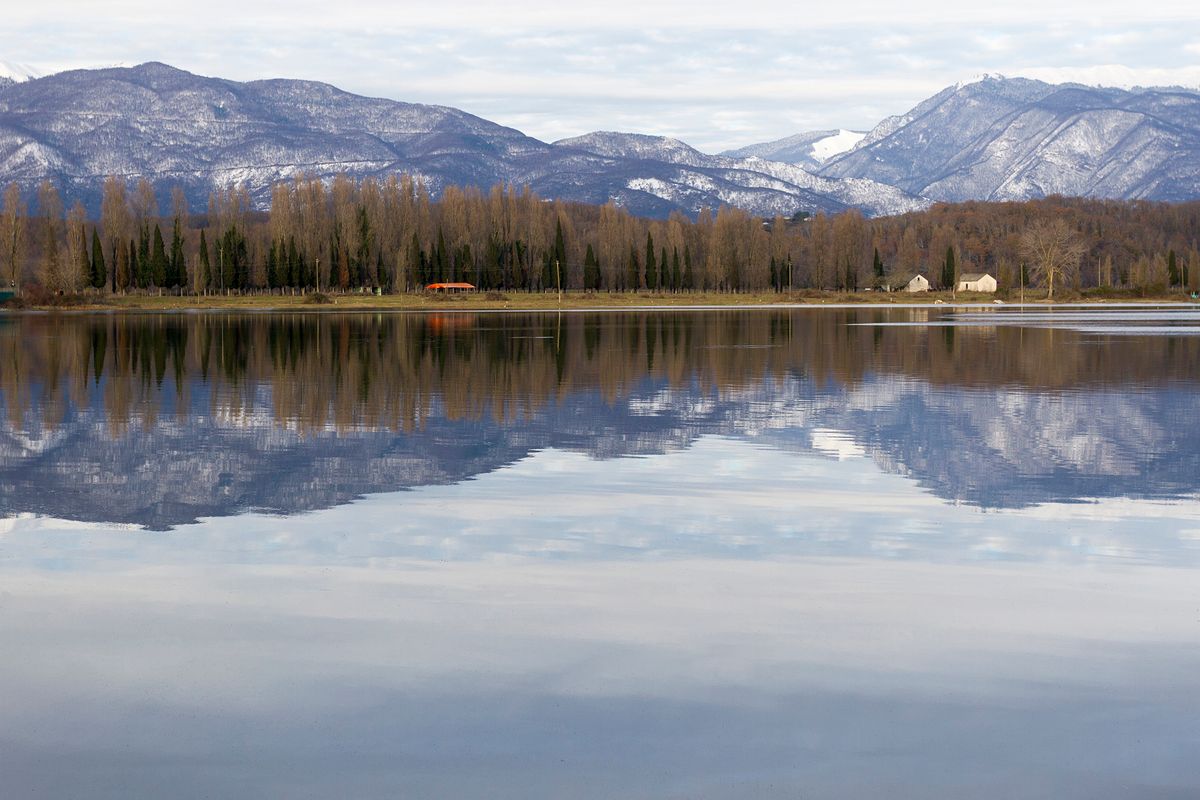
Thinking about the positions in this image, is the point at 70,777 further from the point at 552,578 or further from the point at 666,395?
the point at 666,395

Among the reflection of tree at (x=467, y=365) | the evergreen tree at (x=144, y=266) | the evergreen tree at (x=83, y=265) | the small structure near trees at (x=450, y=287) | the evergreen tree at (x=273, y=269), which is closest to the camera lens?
the reflection of tree at (x=467, y=365)

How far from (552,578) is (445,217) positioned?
133015 mm

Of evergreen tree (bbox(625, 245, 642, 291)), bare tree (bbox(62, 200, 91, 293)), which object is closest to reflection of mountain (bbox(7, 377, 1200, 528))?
bare tree (bbox(62, 200, 91, 293))

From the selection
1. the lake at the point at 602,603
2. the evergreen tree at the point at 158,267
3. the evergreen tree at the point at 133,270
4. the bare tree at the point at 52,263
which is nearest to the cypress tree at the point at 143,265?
the evergreen tree at the point at 133,270

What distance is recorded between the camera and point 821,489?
577 inches

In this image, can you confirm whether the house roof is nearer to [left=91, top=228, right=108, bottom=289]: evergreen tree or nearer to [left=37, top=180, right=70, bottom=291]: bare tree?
[left=91, top=228, right=108, bottom=289]: evergreen tree

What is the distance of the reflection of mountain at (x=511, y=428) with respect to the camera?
1499cm

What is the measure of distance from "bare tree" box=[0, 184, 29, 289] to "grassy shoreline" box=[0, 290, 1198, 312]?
8882mm

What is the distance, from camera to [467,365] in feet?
112

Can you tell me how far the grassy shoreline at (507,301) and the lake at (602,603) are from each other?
81.8 metres

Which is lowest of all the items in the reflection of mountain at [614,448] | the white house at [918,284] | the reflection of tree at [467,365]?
the reflection of mountain at [614,448]

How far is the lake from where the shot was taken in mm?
6484

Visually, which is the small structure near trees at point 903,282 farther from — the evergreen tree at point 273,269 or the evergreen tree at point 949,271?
the evergreen tree at point 273,269

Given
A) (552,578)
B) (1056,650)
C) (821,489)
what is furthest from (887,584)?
(821,489)
